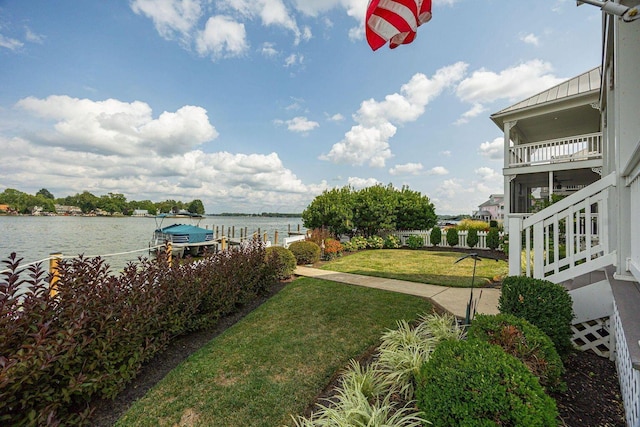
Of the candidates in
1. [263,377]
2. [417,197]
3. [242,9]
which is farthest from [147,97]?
[417,197]

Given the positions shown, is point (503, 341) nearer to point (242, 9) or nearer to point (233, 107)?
point (242, 9)

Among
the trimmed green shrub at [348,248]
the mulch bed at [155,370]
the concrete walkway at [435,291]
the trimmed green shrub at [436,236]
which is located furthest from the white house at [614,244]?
the trimmed green shrub at [436,236]

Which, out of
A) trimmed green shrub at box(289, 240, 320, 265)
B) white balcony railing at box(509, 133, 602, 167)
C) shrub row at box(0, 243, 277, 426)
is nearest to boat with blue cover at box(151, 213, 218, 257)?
trimmed green shrub at box(289, 240, 320, 265)

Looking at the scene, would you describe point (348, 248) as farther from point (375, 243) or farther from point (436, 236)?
point (436, 236)

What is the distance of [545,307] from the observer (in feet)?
8.69

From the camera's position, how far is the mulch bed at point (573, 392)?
192 centimetres

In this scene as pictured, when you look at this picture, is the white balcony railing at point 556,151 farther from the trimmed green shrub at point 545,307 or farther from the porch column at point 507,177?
the trimmed green shrub at point 545,307

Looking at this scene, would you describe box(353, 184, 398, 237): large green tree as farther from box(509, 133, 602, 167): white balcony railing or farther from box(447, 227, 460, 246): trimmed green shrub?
box(509, 133, 602, 167): white balcony railing

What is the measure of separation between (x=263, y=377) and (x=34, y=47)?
30.2 feet

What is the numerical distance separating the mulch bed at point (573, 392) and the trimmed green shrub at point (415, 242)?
10.6 metres

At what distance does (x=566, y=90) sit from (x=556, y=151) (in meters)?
2.18

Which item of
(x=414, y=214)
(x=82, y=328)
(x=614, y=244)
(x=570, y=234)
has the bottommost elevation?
(x=82, y=328)

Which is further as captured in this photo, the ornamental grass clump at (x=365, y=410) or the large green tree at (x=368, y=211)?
the large green tree at (x=368, y=211)

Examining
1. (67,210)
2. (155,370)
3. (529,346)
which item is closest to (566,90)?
(529,346)
